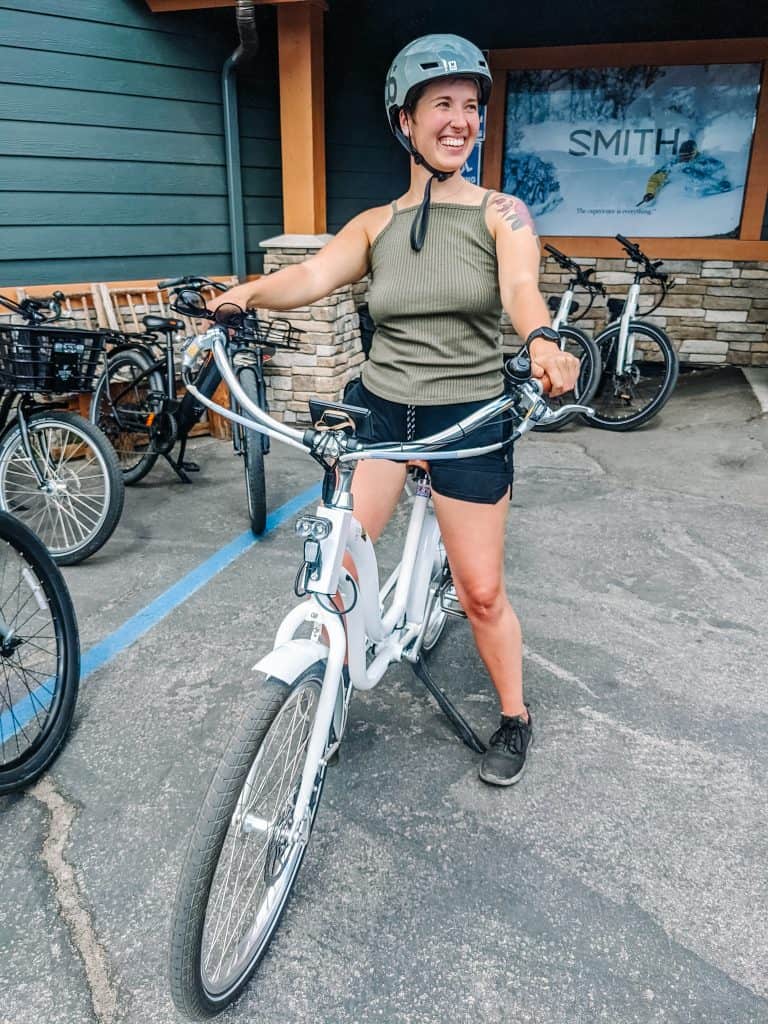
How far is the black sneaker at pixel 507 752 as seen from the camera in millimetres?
2324

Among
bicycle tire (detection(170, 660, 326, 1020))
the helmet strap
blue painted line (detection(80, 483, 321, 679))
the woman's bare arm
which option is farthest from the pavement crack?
the helmet strap

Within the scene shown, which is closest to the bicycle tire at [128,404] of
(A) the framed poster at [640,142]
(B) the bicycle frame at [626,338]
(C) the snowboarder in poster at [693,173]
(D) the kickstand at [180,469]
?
(D) the kickstand at [180,469]

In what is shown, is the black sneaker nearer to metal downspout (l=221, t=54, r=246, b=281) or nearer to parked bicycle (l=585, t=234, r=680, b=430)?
parked bicycle (l=585, t=234, r=680, b=430)

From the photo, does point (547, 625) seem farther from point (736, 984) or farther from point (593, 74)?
point (593, 74)

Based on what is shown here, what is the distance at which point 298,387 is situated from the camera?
6051 millimetres

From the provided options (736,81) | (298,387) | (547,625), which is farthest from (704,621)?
(736,81)

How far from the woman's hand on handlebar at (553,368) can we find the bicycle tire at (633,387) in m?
4.15

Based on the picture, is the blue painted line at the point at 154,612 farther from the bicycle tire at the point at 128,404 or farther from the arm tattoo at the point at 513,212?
the arm tattoo at the point at 513,212

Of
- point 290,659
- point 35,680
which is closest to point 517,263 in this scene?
point 290,659

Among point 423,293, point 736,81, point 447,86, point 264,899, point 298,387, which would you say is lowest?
point 264,899

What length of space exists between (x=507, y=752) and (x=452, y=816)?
27 centimetres

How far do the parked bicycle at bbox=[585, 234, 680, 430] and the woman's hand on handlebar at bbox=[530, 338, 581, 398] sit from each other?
179 inches

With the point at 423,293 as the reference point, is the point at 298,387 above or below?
below

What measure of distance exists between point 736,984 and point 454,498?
1.30 meters
